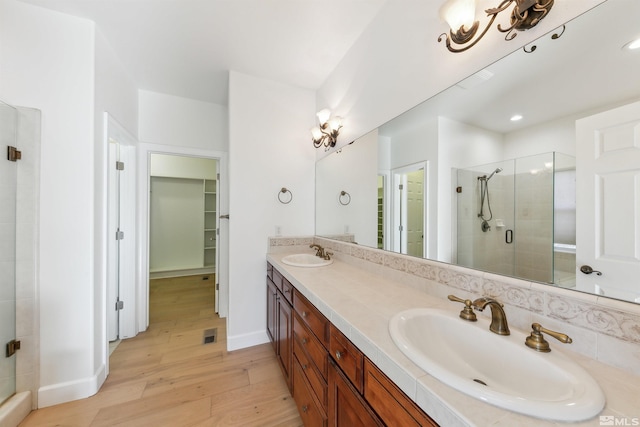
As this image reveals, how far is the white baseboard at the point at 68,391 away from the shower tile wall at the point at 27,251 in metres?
0.05

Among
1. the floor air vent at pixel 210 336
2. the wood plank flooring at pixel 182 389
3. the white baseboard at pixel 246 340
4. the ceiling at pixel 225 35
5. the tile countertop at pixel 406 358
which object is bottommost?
the wood plank flooring at pixel 182 389

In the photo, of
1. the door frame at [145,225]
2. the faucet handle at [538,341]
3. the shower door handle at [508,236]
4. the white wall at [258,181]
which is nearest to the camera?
the faucet handle at [538,341]

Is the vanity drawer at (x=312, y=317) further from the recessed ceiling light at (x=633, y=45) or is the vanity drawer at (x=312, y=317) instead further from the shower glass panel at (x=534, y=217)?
the recessed ceiling light at (x=633, y=45)

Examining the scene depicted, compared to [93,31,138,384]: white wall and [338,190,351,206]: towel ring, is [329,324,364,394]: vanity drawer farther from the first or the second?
[93,31,138,384]: white wall

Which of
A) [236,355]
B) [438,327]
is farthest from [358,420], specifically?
[236,355]

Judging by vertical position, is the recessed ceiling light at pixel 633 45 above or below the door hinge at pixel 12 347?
above

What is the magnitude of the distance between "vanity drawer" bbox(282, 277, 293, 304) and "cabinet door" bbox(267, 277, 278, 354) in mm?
249

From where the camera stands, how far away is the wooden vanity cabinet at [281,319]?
1.57 meters

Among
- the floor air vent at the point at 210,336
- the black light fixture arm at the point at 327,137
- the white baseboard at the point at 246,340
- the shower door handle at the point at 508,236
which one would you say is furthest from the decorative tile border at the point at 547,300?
the floor air vent at the point at 210,336

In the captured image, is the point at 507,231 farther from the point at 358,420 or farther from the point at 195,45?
the point at 195,45

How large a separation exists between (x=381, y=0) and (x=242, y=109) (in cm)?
146

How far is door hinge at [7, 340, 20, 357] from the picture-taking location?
1445 millimetres

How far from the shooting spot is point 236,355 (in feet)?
6.95

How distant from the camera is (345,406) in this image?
879 mm
